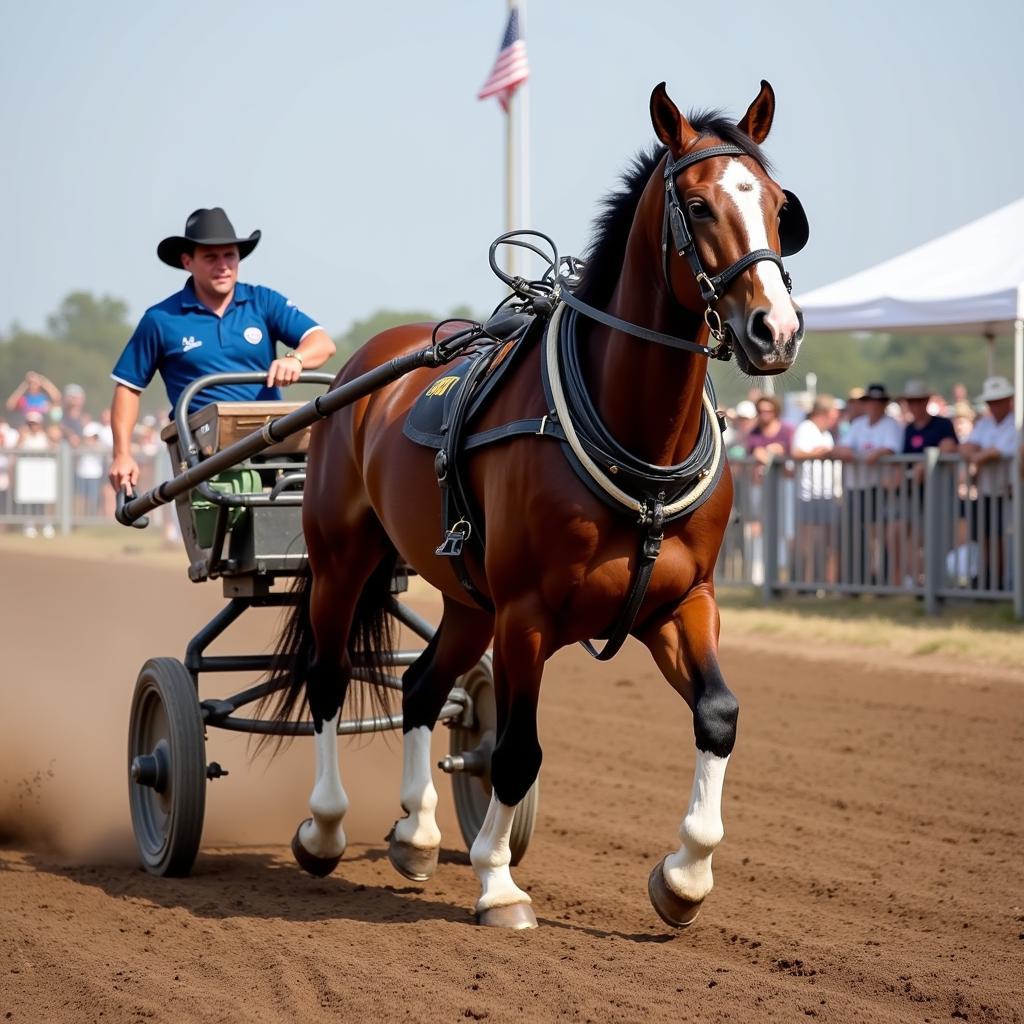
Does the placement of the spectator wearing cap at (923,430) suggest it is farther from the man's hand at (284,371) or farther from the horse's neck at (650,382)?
the horse's neck at (650,382)

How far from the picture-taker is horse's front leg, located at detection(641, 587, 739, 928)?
4.12 metres

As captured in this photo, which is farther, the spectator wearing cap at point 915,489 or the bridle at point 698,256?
the spectator wearing cap at point 915,489

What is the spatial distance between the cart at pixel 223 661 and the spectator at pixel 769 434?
27.8ft

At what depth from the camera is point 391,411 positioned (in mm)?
5168

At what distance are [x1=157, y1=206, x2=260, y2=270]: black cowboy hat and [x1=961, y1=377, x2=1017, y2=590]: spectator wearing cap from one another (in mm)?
6767

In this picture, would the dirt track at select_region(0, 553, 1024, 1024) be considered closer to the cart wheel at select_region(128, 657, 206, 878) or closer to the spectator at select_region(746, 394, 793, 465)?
the cart wheel at select_region(128, 657, 206, 878)

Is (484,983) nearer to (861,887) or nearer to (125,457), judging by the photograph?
(861,887)

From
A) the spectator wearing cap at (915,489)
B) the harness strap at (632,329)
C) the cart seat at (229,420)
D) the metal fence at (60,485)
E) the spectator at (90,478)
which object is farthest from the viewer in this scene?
the spectator at (90,478)

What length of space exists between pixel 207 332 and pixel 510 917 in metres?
2.78

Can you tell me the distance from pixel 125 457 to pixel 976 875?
132 inches

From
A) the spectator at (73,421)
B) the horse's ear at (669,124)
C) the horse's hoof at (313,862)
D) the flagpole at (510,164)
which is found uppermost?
the flagpole at (510,164)

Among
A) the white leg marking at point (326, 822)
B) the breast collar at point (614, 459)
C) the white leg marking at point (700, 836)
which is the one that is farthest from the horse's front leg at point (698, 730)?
the white leg marking at point (326, 822)

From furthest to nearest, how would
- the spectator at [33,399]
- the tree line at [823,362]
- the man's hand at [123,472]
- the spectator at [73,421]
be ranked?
the tree line at [823,362] → the spectator at [33,399] → the spectator at [73,421] → the man's hand at [123,472]

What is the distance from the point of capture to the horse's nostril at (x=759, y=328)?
3.47 meters
